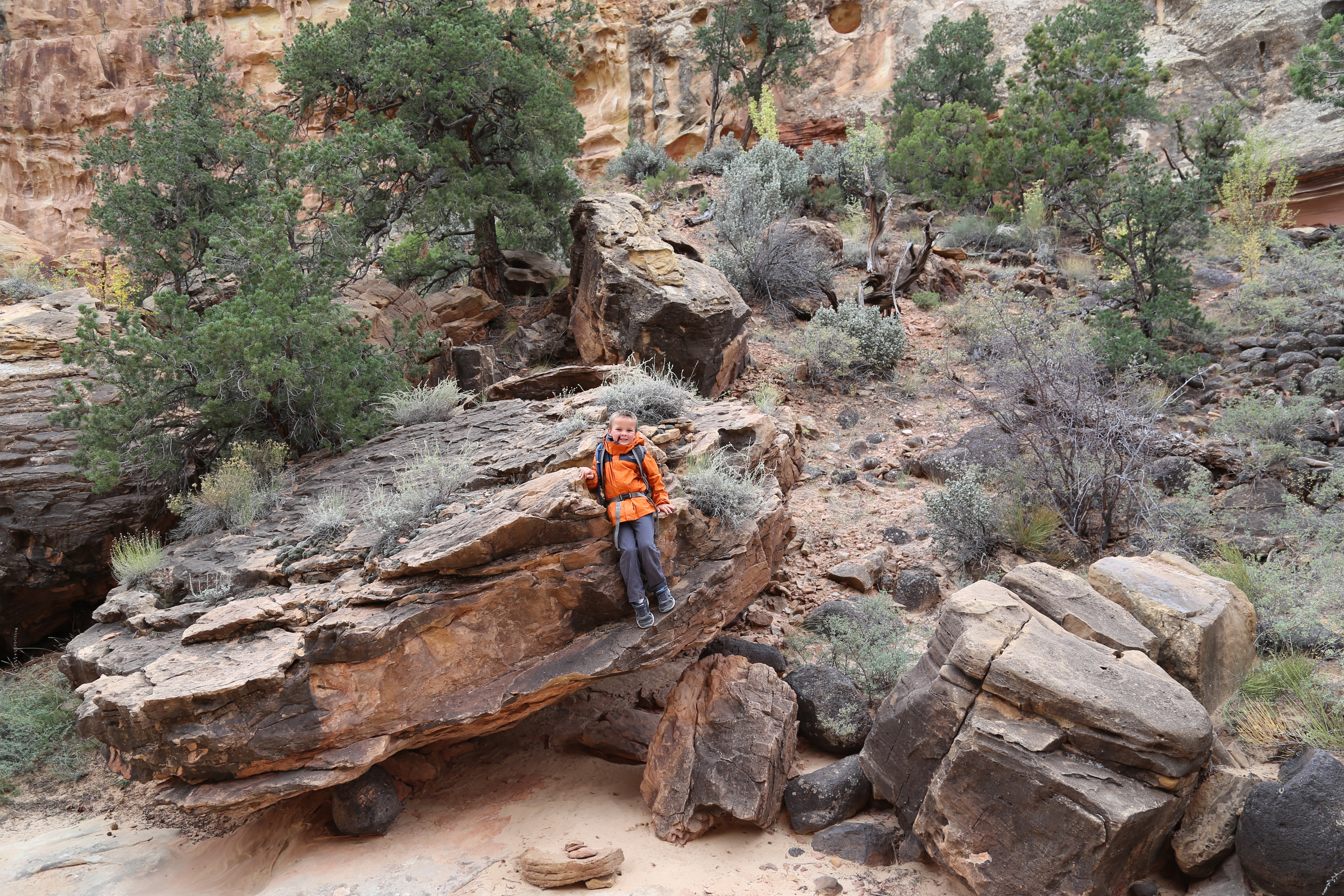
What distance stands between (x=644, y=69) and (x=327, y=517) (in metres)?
21.6

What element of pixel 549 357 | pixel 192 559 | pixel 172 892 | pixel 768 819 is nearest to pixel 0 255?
pixel 549 357

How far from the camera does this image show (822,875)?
5.18 metres

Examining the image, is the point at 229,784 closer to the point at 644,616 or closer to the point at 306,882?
the point at 306,882

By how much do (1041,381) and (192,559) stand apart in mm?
9535

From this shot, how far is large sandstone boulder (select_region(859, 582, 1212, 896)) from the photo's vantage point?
4535mm

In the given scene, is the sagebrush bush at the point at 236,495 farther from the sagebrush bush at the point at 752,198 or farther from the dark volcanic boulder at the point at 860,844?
the sagebrush bush at the point at 752,198

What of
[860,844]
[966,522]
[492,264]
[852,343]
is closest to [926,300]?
[852,343]

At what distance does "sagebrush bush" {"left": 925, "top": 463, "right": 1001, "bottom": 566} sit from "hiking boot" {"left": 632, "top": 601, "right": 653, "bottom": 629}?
438cm

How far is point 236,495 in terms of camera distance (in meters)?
7.34

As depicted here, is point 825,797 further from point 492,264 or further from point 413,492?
point 492,264

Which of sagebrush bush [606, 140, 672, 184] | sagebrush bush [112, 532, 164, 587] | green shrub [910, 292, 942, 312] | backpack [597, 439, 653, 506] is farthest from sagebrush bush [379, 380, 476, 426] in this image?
sagebrush bush [606, 140, 672, 184]

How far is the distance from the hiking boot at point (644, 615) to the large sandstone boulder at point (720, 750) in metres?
0.99

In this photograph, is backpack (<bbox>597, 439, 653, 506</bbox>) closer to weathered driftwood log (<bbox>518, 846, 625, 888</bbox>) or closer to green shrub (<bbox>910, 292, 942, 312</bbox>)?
weathered driftwood log (<bbox>518, 846, 625, 888</bbox>)

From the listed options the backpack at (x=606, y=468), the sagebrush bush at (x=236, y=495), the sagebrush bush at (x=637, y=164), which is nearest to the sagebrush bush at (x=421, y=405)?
the sagebrush bush at (x=236, y=495)
